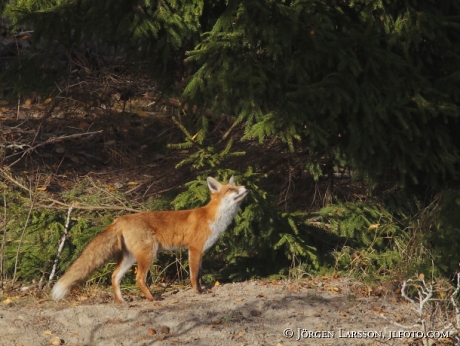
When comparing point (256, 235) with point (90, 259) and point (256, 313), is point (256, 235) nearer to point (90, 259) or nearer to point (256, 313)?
point (256, 313)

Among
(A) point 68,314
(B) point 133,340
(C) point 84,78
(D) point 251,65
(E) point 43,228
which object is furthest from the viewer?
(C) point 84,78

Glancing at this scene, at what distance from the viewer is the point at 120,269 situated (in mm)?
8328

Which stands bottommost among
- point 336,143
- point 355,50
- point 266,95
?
point 336,143

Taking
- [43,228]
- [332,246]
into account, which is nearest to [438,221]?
[332,246]

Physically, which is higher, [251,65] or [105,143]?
[251,65]

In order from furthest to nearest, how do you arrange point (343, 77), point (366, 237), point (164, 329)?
point (366, 237) → point (343, 77) → point (164, 329)

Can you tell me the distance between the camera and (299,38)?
28.5 feet

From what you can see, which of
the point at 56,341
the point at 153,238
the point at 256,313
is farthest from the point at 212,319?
the point at 56,341

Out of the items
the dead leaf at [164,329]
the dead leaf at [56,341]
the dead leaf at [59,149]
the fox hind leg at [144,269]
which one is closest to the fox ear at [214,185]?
the fox hind leg at [144,269]

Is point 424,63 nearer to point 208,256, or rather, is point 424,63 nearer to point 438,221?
point 438,221

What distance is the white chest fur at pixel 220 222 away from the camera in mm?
8570

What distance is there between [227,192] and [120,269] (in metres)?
1.49

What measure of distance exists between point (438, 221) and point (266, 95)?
102 inches

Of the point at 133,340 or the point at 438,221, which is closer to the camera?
the point at 133,340
